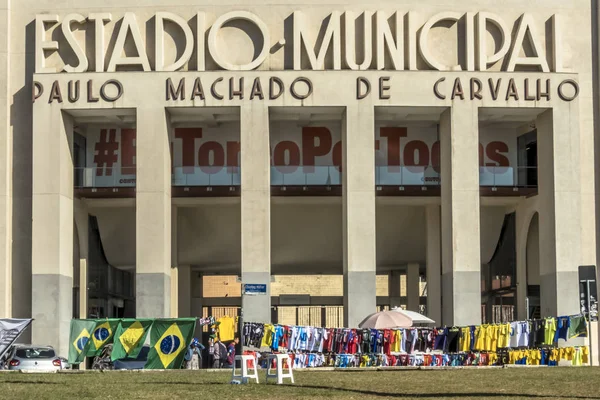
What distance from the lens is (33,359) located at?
37.9 m

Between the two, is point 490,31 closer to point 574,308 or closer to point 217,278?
point 574,308

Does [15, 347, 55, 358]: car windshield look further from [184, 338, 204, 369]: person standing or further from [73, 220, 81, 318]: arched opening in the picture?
[73, 220, 81, 318]: arched opening

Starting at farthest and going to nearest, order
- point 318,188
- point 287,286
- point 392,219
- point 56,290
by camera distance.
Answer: point 287,286, point 392,219, point 318,188, point 56,290

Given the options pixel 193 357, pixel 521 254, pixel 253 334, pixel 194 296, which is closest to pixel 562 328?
pixel 253 334

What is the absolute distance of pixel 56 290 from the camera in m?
47.4

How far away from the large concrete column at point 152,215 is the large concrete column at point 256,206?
→ 303 centimetres

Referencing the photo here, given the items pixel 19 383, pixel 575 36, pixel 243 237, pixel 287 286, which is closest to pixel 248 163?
pixel 243 237

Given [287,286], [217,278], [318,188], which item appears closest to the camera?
[318,188]

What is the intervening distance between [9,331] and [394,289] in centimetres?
3250

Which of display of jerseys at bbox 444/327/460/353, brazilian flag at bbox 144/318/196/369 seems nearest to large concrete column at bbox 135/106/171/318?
brazilian flag at bbox 144/318/196/369

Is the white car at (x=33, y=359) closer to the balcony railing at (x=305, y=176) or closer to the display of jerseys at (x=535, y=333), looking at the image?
the balcony railing at (x=305, y=176)

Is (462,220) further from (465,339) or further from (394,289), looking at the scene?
(394,289)

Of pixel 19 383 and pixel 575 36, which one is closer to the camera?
pixel 19 383

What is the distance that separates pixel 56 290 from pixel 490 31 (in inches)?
775
